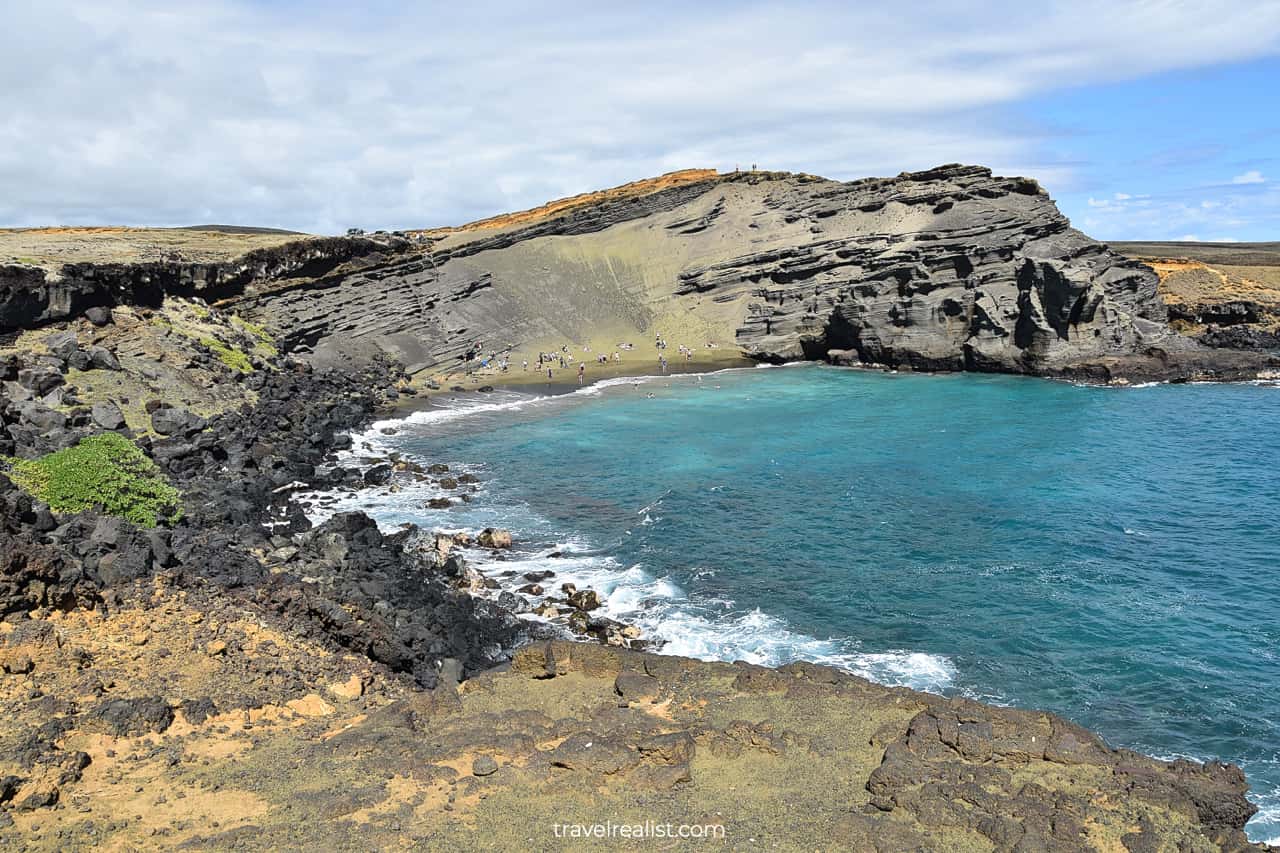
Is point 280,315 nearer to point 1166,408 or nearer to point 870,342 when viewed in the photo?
point 870,342

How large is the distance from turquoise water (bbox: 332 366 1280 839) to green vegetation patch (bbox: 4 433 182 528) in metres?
9.96

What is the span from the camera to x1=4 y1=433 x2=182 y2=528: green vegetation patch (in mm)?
22906

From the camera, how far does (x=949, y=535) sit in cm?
3073

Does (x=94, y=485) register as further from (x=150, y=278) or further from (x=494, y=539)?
(x=150, y=278)

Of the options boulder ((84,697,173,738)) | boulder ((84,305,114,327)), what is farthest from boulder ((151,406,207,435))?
boulder ((84,697,173,738))

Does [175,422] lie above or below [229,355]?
below

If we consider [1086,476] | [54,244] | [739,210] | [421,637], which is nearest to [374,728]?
[421,637]

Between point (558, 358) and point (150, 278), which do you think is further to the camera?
point (558, 358)

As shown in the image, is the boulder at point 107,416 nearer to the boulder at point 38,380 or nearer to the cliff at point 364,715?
the cliff at point 364,715

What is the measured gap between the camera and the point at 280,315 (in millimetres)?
61719

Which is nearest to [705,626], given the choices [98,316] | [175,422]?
[175,422]

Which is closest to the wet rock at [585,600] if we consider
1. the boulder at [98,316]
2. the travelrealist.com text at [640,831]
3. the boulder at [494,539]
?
the boulder at [494,539]

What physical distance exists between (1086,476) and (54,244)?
5749 cm

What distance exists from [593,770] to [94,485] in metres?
17.9
